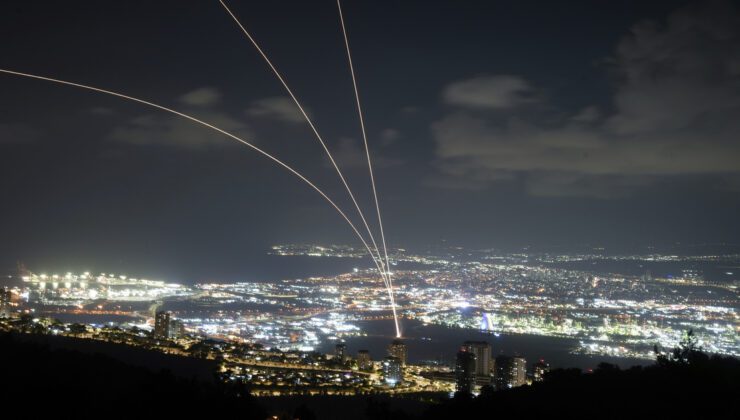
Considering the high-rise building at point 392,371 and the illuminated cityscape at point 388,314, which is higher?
the illuminated cityscape at point 388,314

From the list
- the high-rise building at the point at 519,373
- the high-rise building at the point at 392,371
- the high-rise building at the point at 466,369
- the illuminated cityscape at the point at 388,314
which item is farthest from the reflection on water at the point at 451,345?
the high-rise building at the point at 466,369

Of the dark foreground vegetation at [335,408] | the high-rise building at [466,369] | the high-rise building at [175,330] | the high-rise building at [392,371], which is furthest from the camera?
the high-rise building at [175,330]

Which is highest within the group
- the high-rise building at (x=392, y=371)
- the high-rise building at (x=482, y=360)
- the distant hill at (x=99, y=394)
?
the distant hill at (x=99, y=394)

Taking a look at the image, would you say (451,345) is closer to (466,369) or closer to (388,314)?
(388,314)

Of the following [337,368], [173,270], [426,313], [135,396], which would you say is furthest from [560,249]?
[135,396]

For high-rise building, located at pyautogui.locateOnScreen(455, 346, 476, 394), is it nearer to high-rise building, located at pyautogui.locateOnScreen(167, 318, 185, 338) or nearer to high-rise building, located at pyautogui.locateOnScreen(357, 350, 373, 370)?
high-rise building, located at pyautogui.locateOnScreen(357, 350, 373, 370)

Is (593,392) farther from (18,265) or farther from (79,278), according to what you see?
(18,265)

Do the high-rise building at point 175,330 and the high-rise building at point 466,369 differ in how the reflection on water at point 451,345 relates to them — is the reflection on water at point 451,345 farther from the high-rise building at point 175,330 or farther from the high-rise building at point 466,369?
the high-rise building at point 466,369
